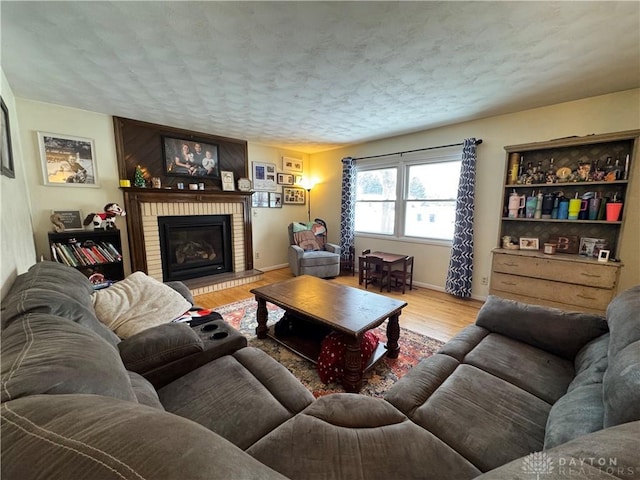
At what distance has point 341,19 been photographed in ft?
4.78

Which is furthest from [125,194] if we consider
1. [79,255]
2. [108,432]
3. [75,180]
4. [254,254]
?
[108,432]

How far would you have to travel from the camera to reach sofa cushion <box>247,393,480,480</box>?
2.53 feet

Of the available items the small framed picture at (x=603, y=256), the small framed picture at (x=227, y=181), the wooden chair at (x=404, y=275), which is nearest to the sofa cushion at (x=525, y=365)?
the small framed picture at (x=603, y=256)

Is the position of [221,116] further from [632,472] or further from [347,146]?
[632,472]

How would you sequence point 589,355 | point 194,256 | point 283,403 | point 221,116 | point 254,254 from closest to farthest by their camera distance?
point 283,403 < point 589,355 < point 221,116 < point 194,256 < point 254,254

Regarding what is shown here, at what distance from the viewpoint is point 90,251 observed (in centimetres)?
284

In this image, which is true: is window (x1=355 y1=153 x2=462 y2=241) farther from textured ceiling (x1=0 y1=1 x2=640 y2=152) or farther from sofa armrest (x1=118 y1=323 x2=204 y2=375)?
sofa armrest (x1=118 y1=323 x2=204 y2=375)

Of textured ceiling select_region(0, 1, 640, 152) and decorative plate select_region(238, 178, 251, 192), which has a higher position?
textured ceiling select_region(0, 1, 640, 152)

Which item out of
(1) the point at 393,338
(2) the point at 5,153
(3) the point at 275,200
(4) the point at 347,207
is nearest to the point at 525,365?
(1) the point at 393,338

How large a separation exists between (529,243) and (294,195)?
3.74 m

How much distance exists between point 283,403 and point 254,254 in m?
3.68

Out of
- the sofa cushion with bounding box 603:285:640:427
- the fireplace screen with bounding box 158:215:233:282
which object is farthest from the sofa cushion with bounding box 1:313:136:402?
the fireplace screen with bounding box 158:215:233:282

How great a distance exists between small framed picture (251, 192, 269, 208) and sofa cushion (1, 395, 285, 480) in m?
4.17

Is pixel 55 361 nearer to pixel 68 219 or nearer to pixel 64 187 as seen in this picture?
pixel 68 219
